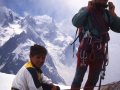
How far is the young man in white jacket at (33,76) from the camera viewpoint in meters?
5.25

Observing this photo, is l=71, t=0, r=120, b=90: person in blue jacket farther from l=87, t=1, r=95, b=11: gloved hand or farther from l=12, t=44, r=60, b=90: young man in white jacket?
l=12, t=44, r=60, b=90: young man in white jacket

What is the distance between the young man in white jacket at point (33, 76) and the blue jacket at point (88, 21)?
1718 millimetres

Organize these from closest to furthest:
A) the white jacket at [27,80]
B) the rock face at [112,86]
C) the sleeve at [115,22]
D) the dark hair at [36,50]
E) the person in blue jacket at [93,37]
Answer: the white jacket at [27,80]
the dark hair at [36,50]
the person in blue jacket at [93,37]
the sleeve at [115,22]
the rock face at [112,86]

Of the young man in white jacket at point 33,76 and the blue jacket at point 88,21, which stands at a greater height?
the blue jacket at point 88,21

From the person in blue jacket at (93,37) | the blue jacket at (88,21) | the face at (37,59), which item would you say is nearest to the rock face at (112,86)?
the person in blue jacket at (93,37)

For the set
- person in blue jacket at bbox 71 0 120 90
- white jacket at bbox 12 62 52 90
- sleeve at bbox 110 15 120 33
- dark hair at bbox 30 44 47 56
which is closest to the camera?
white jacket at bbox 12 62 52 90

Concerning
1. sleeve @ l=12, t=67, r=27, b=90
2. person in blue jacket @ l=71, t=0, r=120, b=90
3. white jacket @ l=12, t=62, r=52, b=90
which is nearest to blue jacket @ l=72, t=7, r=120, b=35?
person in blue jacket @ l=71, t=0, r=120, b=90

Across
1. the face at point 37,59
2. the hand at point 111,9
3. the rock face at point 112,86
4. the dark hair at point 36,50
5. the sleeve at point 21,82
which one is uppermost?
the hand at point 111,9

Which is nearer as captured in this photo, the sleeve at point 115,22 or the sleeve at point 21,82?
the sleeve at point 21,82

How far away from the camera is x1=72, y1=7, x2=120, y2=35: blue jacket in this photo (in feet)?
22.5

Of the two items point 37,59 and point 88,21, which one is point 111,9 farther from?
point 37,59

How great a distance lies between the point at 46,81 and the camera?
18.5ft

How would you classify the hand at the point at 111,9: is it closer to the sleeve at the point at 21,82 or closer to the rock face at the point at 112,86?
the rock face at the point at 112,86

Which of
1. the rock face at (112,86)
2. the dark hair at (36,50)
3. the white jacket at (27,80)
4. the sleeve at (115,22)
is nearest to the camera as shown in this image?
the white jacket at (27,80)
